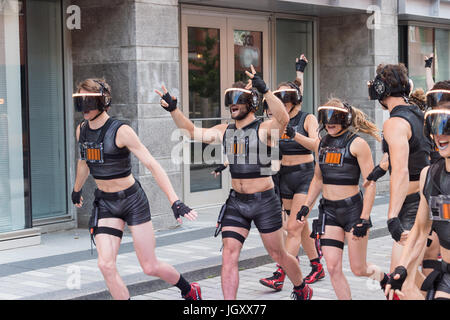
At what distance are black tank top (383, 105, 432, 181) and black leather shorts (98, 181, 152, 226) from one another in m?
2.08

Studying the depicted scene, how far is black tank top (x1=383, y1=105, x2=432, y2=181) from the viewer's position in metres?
6.11

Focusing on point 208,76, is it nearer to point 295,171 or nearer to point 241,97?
point 295,171

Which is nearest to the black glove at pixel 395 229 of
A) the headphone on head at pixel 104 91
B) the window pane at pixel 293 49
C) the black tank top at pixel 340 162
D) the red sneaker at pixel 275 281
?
the black tank top at pixel 340 162

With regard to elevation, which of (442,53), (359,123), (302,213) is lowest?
(302,213)

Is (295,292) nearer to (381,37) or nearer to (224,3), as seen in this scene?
(224,3)

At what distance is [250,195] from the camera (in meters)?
6.61

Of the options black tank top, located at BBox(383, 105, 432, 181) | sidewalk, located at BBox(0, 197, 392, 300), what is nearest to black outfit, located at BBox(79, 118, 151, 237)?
sidewalk, located at BBox(0, 197, 392, 300)

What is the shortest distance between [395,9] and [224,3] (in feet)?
13.6

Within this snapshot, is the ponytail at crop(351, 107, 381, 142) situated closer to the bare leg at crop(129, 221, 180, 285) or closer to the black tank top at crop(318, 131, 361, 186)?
the black tank top at crop(318, 131, 361, 186)

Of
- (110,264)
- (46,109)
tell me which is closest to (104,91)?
(110,264)

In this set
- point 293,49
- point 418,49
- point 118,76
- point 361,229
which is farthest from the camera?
point 418,49

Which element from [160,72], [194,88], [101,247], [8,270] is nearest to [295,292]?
[101,247]

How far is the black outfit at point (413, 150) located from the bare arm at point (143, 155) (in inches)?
71.0

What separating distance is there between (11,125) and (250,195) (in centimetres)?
439
